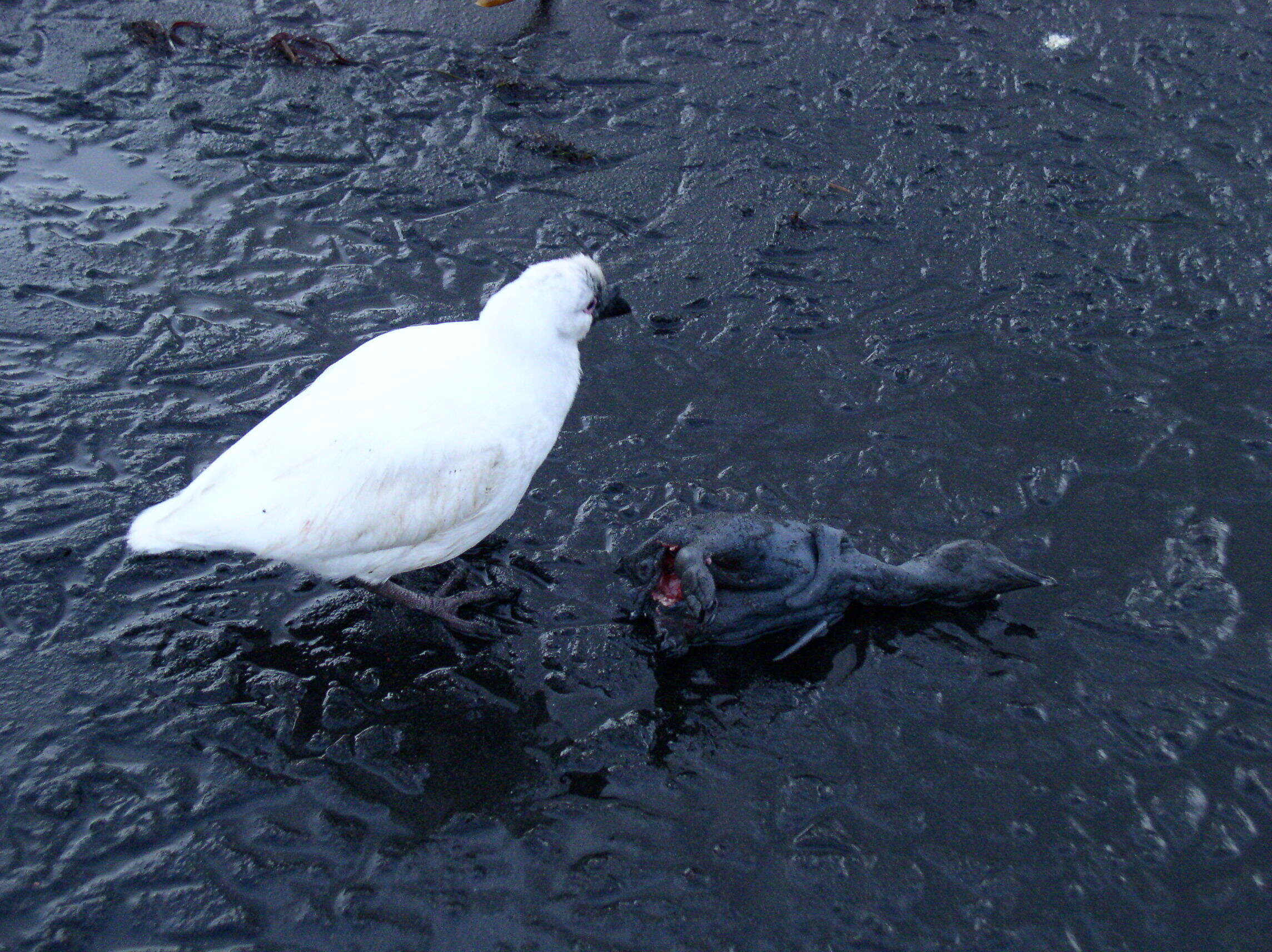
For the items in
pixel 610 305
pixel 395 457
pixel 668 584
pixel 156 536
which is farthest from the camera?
pixel 610 305

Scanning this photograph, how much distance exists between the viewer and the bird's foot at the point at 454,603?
13.9 ft

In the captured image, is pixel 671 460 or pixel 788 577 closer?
pixel 788 577

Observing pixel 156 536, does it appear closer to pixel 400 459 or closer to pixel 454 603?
pixel 400 459

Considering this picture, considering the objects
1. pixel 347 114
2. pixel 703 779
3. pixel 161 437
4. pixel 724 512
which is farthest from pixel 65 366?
pixel 703 779

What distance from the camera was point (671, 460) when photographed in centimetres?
489

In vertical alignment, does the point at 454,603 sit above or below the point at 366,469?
below

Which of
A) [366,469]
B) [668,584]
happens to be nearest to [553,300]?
[366,469]

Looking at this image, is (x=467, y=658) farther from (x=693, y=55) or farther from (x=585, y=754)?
(x=693, y=55)

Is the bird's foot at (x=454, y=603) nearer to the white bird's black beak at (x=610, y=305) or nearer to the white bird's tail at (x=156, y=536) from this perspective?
the white bird's tail at (x=156, y=536)

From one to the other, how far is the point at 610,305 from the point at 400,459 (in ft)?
4.24

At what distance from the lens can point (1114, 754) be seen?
150 inches

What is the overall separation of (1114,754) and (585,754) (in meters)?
1.91

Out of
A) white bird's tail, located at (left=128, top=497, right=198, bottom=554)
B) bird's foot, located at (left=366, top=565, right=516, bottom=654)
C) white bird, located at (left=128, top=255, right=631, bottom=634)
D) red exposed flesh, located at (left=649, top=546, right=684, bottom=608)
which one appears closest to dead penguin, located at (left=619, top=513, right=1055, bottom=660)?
red exposed flesh, located at (left=649, top=546, right=684, bottom=608)

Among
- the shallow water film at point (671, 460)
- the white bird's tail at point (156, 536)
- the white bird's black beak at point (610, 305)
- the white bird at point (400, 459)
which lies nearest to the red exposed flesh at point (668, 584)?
the shallow water film at point (671, 460)
